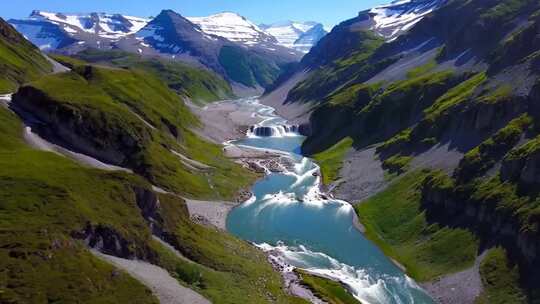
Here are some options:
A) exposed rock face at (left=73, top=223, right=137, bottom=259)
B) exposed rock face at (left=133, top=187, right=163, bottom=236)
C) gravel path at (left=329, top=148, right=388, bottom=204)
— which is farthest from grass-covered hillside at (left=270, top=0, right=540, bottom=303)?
exposed rock face at (left=73, top=223, right=137, bottom=259)

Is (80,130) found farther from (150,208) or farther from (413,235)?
(413,235)

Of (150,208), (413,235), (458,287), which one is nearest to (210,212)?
(150,208)

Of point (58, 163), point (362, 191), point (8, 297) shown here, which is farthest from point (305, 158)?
point (8, 297)

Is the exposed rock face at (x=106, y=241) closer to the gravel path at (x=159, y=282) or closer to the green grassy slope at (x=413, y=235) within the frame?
the gravel path at (x=159, y=282)

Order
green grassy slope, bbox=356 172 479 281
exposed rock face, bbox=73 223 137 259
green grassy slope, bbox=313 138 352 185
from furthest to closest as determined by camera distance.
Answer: green grassy slope, bbox=313 138 352 185 < green grassy slope, bbox=356 172 479 281 < exposed rock face, bbox=73 223 137 259

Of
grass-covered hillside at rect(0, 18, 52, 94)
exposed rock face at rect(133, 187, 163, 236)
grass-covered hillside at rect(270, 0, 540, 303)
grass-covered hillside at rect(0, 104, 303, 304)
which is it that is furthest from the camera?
grass-covered hillside at rect(0, 18, 52, 94)

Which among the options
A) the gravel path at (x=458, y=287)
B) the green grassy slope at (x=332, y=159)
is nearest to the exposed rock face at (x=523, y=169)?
the gravel path at (x=458, y=287)

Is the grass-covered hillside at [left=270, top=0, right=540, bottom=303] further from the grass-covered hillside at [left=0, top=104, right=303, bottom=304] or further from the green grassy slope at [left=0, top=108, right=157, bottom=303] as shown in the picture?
the green grassy slope at [left=0, top=108, right=157, bottom=303]
